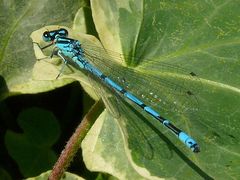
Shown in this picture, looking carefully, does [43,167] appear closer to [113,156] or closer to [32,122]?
[32,122]

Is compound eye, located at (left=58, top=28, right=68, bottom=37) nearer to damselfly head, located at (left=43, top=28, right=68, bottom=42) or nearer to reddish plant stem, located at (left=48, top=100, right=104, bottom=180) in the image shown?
damselfly head, located at (left=43, top=28, right=68, bottom=42)

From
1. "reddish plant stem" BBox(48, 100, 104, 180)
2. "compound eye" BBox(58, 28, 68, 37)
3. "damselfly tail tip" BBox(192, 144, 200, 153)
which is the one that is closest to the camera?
"damselfly tail tip" BBox(192, 144, 200, 153)

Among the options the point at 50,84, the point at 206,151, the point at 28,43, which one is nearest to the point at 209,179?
the point at 206,151

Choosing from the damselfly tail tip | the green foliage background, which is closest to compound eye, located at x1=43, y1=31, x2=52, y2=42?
the green foliage background

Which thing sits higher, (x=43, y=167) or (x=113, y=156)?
(x=113, y=156)

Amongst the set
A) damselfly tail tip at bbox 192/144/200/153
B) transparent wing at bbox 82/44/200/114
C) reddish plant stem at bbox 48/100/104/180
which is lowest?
reddish plant stem at bbox 48/100/104/180

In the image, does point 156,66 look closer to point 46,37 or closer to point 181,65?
point 181,65
